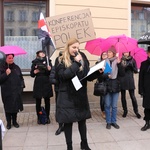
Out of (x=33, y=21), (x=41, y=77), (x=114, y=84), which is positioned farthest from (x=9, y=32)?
(x=114, y=84)

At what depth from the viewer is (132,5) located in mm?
7852

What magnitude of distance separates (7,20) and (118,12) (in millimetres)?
3181

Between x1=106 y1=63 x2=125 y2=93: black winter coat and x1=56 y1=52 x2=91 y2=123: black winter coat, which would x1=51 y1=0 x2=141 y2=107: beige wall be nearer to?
x1=106 y1=63 x2=125 y2=93: black winter coat

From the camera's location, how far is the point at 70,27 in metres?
4.59

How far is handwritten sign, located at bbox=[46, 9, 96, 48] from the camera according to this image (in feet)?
15.1

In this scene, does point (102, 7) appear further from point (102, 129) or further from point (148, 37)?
point (102, 129)

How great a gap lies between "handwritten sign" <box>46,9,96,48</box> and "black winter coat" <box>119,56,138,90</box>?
1569 millimetres

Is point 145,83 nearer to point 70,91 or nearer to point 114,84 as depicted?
point 114,84

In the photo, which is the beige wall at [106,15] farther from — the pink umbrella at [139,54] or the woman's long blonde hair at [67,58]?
the woman's long blonde hair at [67,58]

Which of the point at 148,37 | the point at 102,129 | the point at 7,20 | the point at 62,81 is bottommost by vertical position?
the point at 102,129

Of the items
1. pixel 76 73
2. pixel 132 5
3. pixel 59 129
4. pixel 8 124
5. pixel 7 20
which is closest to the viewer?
pixel 76 73

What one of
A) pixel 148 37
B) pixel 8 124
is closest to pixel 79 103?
pixel 148 37

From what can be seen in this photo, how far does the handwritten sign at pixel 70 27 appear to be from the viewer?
4598 millimetres

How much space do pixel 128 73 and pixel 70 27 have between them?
217 cm
